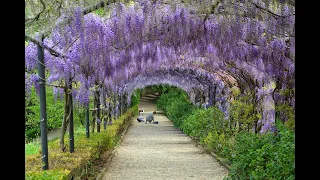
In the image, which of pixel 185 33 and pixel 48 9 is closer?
pixel 48 9

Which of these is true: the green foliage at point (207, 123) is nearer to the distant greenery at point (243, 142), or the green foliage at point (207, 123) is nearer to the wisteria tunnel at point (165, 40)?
the distant greenery at point (243, 142)

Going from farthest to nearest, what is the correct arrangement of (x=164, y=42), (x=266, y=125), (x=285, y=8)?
(x=266, y=125)
(x=164, y=42)
(x=285, y=8)

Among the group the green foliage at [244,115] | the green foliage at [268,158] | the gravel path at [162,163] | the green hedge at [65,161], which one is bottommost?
the gravel path at [162,163]

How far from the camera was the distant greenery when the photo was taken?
426 cm

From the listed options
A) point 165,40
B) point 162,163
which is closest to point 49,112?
point 162,163

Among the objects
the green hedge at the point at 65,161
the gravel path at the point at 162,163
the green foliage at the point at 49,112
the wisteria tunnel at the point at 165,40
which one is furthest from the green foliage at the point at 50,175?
the green foliage at the point at 49,112

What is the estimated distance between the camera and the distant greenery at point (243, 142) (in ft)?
14.0

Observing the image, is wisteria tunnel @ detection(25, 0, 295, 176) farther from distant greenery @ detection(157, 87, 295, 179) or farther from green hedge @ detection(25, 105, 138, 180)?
green hedge @ detection(25, 105, 138, 180)

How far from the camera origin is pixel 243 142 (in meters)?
6.12

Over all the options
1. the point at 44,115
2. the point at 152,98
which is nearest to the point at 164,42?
the point at 44,115

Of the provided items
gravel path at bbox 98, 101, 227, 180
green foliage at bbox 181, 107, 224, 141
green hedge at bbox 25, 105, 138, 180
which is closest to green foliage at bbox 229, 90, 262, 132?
green foliage at bbox 181, 107, 224, 141
